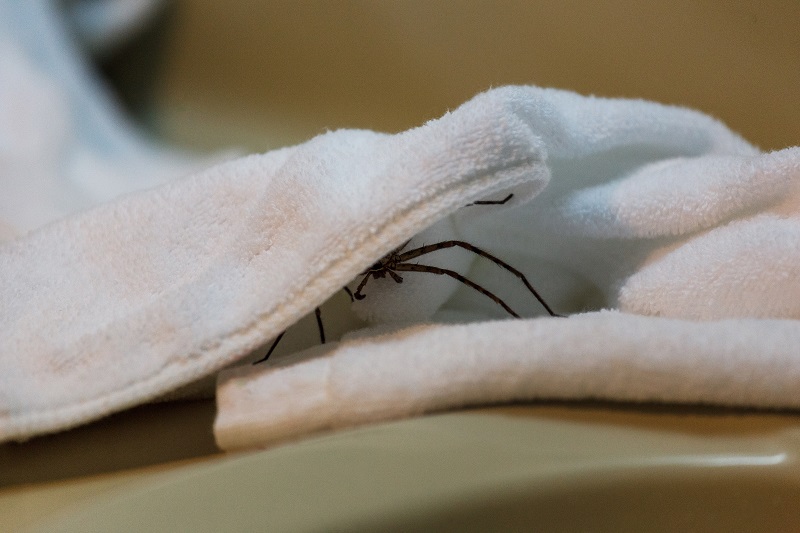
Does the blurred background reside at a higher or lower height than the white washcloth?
higher

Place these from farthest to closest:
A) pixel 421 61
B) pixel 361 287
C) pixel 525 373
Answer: pixel 421 61 < pixel 361 287 < pixel 525 373

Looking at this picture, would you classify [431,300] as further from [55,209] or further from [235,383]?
[55,209]

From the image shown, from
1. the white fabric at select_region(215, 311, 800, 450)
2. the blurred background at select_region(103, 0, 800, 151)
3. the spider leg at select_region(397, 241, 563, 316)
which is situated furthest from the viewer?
the blurred background at select_region(103, 0, 800, 151)

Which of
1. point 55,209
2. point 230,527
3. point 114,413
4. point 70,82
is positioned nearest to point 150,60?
point 70,82

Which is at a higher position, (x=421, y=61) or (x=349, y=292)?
(x=421, y=61)

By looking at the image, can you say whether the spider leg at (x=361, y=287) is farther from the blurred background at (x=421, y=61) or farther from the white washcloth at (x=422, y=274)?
the blurred background at (x=421, y=61)

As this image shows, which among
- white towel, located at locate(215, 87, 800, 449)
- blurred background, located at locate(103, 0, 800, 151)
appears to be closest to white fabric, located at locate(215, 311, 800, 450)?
white towel, located at locate(215, 87, 800, 449)

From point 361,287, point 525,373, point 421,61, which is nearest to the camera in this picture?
point 525,373

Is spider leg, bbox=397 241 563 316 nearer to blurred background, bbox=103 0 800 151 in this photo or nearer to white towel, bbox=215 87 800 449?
white towel, bbox=215 87 800 449

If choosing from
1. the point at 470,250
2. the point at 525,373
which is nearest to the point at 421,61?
the point at 470,250

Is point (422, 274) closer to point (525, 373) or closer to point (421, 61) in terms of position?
point (525, 373)
